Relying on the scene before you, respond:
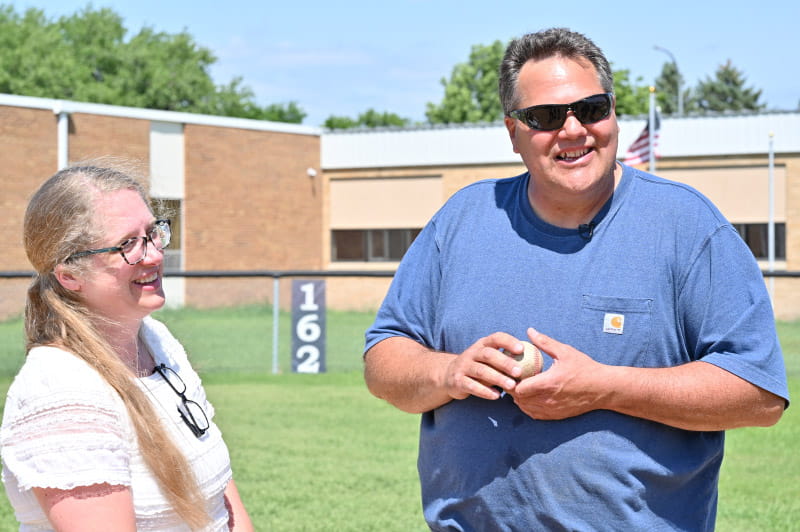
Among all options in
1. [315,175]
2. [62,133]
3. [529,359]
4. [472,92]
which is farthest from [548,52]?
[472,92]

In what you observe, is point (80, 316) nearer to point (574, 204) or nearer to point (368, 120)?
point (574, 204)

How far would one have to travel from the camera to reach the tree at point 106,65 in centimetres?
6106

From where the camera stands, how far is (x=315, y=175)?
36.5 m

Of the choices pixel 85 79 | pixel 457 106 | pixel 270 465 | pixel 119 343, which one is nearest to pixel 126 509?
pixel 119 343

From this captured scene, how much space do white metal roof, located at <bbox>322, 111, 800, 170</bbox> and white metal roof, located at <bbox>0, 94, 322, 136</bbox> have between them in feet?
6.72

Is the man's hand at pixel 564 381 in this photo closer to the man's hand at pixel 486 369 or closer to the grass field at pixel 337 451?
the man's hand at pixel 486 369

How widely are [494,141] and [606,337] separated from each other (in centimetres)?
3083

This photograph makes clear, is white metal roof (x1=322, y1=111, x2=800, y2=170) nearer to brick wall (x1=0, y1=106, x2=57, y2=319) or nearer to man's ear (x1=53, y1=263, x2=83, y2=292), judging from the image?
brick wall (x1=0, y1=106, x2=57, y2=319)

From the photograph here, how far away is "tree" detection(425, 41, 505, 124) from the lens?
247 ft

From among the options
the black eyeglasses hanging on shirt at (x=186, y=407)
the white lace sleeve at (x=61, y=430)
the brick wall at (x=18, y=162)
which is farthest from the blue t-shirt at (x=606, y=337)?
the brick wall at (x=18, y=162)

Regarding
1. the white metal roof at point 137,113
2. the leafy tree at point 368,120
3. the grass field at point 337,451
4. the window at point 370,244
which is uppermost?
the leafy tree at point 368,120

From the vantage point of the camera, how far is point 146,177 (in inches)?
118

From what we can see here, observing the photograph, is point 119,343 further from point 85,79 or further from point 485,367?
point 85,79

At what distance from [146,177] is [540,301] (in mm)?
1209
